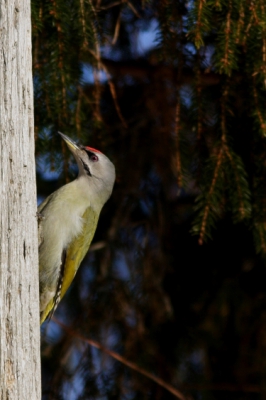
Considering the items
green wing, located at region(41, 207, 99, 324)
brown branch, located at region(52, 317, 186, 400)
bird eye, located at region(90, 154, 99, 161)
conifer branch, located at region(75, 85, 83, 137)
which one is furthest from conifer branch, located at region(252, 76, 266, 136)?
brown branch, located at region(52, 317, 186, 400)

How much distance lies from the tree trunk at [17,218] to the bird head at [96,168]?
1310mm

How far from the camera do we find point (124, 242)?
5875mm

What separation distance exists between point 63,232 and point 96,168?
0.59 metres

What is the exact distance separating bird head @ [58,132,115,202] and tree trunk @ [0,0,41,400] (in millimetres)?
1310

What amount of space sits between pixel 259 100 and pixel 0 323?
2099 mm

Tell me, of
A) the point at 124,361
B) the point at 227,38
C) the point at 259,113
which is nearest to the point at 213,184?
the point at 259,113

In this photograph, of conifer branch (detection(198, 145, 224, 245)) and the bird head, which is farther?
the bird head

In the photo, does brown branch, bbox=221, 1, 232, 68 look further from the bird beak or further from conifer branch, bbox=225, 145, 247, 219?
the bird beak

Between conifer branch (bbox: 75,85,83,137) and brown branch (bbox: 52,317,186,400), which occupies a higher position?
conifer branch (bbox: 75,85,83,137)

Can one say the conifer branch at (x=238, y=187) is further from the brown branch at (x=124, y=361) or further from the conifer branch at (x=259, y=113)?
the brown branch at (x=124, y=361)

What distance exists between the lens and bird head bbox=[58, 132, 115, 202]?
492cm

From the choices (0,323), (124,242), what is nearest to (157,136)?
(124,242)

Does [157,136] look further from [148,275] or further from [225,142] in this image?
[225,142]

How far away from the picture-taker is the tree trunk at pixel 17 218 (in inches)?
131
